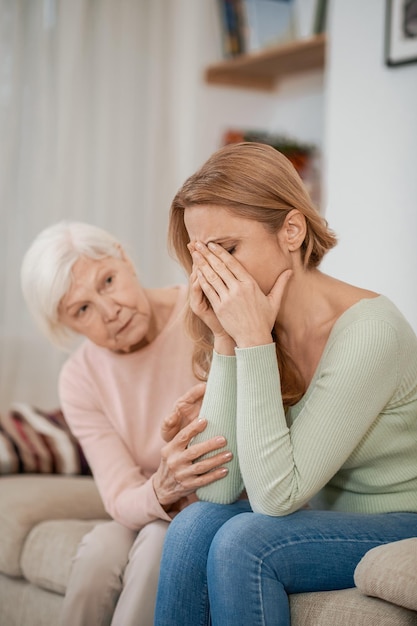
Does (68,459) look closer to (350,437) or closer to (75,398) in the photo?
(75,398)

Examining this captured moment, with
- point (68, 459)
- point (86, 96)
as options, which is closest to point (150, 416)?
point (68, 459)

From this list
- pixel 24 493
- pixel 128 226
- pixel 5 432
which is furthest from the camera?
pixel 128 226

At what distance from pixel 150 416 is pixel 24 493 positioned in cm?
54

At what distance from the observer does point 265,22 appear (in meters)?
3.74

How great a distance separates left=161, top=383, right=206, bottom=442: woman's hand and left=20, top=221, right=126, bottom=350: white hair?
0.43 m

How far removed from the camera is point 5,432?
2.68 metres

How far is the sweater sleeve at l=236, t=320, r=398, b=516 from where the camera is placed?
1450mm

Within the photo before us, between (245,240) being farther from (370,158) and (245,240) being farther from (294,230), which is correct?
(370,158)

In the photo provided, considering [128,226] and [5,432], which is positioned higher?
[128,226]

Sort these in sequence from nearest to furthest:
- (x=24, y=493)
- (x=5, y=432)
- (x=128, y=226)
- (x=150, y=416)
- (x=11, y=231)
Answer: (x=150, y=416), (x=24, y=493), (x=5, y=432), (x=11, y=231), (x=128, y=226)

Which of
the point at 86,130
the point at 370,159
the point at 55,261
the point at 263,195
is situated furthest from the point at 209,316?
the point at 86,130

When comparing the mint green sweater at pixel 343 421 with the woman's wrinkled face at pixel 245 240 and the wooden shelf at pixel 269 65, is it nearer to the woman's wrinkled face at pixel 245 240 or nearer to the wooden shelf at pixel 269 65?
the woman's wrinkled face at pixel 245 240

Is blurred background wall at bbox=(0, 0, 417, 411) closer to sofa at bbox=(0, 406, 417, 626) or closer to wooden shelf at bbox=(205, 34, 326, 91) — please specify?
wooden shelf at bbox=(205, 34, 326, 91)

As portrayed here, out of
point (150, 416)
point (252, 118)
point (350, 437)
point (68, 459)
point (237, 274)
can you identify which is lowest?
point (68, 459)
